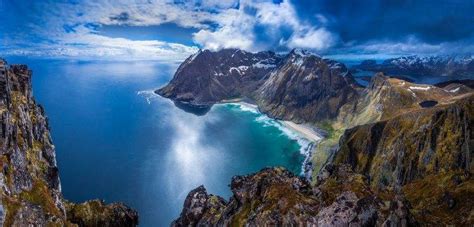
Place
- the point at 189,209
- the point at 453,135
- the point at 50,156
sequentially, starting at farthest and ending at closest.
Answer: the point at 453,135, the point at 50,156, the point at 189,209

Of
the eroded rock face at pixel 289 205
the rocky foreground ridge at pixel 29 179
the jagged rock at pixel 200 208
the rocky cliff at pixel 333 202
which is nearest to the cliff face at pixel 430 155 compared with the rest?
the rocky cliff at pixel 333 202

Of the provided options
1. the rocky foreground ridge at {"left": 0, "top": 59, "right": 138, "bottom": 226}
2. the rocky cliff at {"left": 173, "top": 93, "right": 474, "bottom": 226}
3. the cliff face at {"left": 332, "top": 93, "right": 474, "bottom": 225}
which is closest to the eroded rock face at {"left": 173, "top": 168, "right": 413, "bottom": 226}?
the rocky cliff at {"left": 173, "top": 93, "right": 474, "bottom": 226}

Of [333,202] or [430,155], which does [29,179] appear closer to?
[333,202]

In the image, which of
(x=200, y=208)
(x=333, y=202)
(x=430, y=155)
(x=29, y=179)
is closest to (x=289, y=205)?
(x=333, y=202)

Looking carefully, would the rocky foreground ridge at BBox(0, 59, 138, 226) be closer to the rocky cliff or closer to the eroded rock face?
the rocky cliff

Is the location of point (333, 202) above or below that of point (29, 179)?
above

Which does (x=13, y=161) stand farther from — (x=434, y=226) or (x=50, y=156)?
(x=434, y=226)

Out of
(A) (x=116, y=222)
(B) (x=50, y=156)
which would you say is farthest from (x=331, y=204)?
(B) (x=50, y=156)
